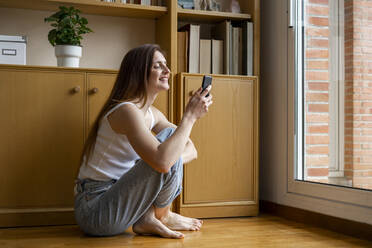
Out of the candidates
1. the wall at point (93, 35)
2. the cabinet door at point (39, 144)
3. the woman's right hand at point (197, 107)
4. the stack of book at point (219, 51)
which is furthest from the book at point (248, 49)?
the cabinet door at point (39, 144)

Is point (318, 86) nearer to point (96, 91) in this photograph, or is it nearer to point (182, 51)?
point (182, 51)

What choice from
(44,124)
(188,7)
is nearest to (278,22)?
(188,7)

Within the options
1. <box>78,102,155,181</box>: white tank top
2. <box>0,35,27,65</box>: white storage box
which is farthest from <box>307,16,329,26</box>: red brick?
<box>0,35,27,65</box>: white storage box

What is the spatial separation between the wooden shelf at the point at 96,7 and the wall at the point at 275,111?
68 centimetres

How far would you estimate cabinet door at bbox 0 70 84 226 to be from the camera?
7.88 ft

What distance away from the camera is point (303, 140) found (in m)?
2.66

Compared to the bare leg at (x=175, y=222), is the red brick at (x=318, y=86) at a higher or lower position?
higher

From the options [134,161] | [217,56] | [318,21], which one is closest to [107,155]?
[134,161]

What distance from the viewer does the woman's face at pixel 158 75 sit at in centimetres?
218

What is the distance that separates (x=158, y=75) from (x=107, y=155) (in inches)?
16.9

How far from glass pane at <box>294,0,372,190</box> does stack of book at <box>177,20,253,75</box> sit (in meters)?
0.30

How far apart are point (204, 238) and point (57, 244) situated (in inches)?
24.9

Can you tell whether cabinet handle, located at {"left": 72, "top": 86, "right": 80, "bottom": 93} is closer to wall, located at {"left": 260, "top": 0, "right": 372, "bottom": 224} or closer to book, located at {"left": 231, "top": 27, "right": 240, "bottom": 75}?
book, located at {"left": 231, "top": 27, "right": 240, "bottom": 75}

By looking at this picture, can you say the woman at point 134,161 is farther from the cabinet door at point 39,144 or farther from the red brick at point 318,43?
the red brick at point 318,43
